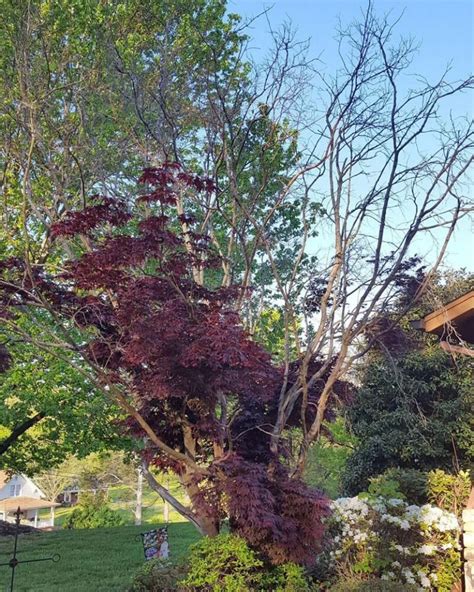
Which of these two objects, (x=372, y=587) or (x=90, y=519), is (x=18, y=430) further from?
(x=90, y=519)

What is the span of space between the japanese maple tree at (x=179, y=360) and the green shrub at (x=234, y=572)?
18cm

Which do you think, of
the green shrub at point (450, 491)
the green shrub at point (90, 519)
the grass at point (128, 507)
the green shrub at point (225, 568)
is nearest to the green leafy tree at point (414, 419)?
the green shrub at point (450, 491)

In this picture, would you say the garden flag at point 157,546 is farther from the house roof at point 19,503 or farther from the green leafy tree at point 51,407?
the house roof at point 19,503

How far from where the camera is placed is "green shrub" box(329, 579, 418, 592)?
193 inches

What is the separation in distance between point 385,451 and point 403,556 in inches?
170

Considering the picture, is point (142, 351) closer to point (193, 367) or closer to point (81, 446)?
point (193, 367)

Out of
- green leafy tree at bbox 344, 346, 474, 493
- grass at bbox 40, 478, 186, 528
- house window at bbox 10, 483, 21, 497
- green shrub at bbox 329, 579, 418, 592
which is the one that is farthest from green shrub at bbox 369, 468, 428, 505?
grass at bbox 40, 478, 186, 528

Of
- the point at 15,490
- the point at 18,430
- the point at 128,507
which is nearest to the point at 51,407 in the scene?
the point at 18,430

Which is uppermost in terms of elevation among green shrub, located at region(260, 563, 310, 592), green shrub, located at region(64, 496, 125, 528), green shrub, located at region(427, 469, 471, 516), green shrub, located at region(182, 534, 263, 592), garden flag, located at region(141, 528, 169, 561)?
green shrub, located at region(64, 496, 125, 528)

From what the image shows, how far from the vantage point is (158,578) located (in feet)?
18.6

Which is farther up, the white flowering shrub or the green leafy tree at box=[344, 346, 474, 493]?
the green leafy tree at box=[344, 346, 474, 493]

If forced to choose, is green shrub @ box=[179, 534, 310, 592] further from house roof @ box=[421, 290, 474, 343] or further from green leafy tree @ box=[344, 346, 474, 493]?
green leafy tree @ box=[344, 346, 474, 493]

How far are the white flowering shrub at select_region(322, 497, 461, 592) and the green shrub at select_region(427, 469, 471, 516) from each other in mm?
352

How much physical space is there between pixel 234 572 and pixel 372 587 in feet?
4.23
